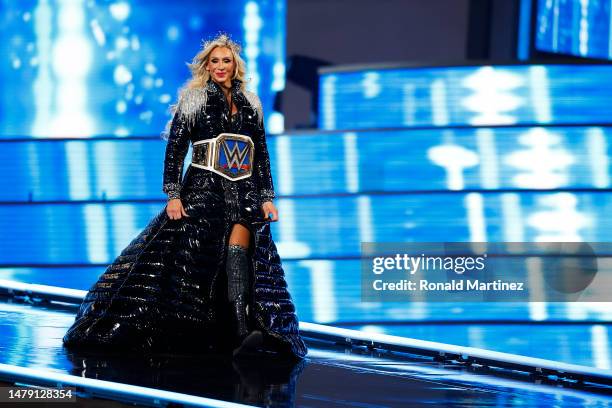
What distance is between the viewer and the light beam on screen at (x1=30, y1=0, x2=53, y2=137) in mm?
6062

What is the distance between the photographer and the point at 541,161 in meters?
5.95

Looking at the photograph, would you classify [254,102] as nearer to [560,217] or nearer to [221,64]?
[221,64]

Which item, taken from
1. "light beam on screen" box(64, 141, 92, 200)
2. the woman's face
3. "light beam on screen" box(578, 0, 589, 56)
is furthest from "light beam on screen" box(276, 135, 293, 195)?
the woman's face

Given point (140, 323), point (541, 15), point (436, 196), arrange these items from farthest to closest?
point (541, 15) < point (436, 196) < point (140, 323)

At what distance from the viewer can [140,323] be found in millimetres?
2738

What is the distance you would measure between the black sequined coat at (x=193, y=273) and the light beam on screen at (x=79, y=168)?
345 cm

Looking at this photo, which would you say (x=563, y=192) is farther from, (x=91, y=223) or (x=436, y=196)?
(x=91, y=223)

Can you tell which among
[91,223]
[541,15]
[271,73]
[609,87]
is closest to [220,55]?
[271,73]

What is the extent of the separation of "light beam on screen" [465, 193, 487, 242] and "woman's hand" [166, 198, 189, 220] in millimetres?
3525

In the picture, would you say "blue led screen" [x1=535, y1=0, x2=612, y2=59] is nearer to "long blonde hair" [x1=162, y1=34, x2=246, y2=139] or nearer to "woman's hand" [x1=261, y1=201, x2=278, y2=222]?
"long blonde hair" [x1=162, y1=34, x2=246, y2=139]

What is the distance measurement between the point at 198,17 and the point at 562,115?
2.70 metres

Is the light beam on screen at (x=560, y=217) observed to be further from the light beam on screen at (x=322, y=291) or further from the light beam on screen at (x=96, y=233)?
the light beam on screen at (x=96, y=233)

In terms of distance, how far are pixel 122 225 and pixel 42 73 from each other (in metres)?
1.26

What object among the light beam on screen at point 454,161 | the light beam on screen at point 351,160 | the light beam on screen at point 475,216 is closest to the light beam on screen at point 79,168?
the light beam on screen at point 351,160
